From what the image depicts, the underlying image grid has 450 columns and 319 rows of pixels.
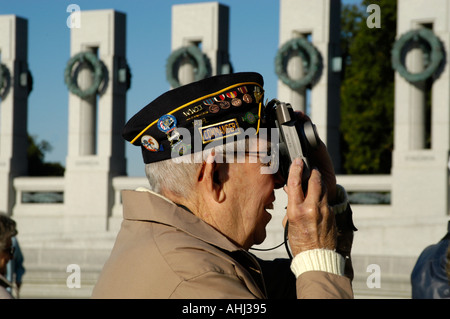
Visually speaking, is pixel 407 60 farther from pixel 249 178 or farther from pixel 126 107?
pixel 249 178

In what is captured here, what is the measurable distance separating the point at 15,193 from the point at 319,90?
27.1 feet

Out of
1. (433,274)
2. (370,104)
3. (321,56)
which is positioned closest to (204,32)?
(321,56)

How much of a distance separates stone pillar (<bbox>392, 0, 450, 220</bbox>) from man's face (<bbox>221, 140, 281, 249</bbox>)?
41.1 ft

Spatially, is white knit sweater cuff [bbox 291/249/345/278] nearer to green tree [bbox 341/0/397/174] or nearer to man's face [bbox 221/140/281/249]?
man's face [bbox 221/140/281/249]

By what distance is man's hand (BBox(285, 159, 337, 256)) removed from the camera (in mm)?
1986

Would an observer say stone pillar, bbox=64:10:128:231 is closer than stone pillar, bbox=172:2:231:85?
No

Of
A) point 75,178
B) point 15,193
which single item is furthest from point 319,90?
point 15,193

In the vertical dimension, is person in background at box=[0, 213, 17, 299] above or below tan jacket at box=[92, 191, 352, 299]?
below

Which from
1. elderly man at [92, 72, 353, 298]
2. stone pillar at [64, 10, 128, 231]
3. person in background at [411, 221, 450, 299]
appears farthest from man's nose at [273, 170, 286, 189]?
stone pillar at [64, 10, 128, 231]

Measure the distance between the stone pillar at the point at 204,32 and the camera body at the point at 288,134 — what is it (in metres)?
14.7

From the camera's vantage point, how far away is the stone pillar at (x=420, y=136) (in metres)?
14.6

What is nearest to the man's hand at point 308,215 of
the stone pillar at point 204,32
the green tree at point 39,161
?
the stone pillar at point 204,32

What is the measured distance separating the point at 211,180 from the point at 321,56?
14336mm

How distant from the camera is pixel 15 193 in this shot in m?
19.0
